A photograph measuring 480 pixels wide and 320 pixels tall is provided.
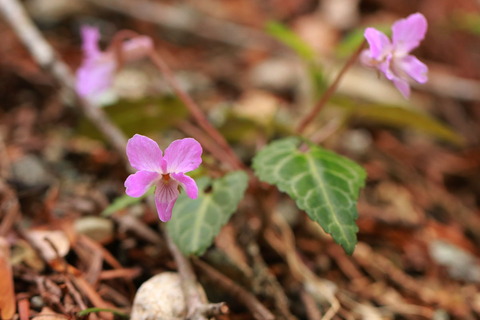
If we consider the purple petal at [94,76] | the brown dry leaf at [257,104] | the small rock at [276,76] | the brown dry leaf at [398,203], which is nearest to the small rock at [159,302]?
the purple petal at [94,76]

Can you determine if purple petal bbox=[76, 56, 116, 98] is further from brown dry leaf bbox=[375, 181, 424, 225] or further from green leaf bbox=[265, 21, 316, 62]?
brown dry leaf bbox=[375, 181, 424, 225]

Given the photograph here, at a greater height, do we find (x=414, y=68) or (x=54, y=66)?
(x=414, y=68)

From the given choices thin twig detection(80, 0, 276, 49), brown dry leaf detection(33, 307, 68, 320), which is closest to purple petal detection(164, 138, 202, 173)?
brown dry leaf detection(33, 307, 68, 320)

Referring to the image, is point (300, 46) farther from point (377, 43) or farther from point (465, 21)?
point (465, 21)

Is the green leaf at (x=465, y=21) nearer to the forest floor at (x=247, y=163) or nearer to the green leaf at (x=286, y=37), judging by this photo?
the forest floor at (x=247, y=163)

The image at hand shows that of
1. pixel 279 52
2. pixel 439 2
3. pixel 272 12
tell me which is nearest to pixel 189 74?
pixel 279 52

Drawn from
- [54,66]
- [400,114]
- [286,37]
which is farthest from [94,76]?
[400,114]
